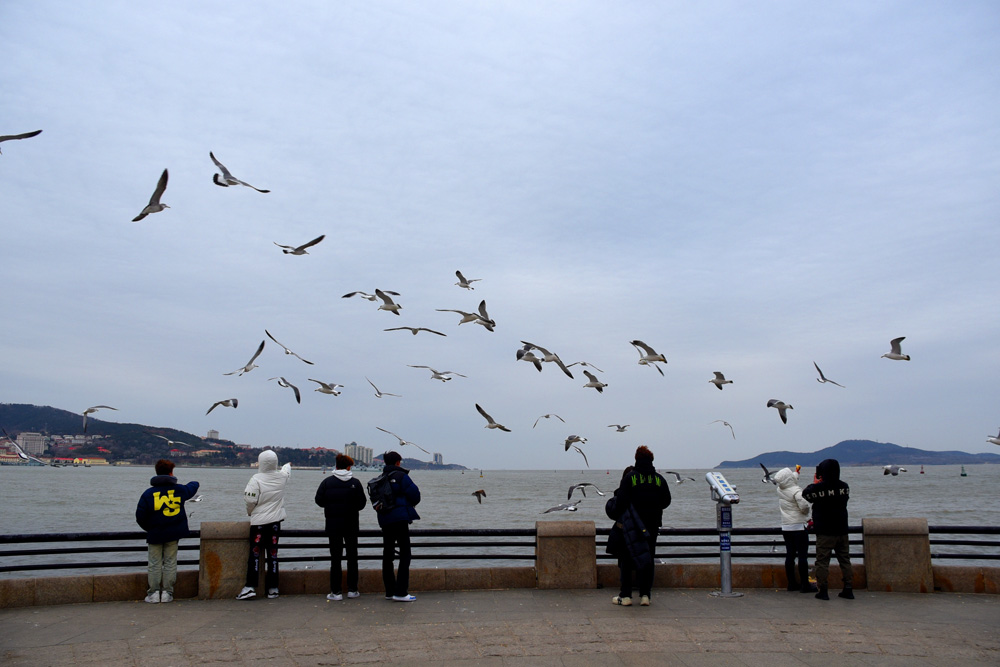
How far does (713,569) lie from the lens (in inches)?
407

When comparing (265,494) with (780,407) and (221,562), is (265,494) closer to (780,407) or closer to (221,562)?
(221,562)

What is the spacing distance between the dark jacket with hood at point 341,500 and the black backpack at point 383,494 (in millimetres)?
309

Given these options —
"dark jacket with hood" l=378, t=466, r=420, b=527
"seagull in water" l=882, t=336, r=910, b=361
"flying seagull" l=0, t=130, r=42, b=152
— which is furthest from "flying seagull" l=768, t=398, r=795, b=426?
"flying seagull" l=0, t=130, r=42, b=152

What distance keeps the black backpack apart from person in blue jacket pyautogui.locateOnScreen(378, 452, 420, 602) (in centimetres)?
3

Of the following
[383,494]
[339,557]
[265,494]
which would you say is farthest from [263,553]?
[383,494]

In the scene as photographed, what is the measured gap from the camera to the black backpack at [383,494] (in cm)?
925

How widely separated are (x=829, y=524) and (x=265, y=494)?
290 inches

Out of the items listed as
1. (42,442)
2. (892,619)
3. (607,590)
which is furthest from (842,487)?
(42,442)

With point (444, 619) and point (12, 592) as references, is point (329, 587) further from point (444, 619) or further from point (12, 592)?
point (12, 592)

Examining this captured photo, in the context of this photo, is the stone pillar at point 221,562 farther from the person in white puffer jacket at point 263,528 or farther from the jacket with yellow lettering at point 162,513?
the jacket with yellow lettering at point 162,513

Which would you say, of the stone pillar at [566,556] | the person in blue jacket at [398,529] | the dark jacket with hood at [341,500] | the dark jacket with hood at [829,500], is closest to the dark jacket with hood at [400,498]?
the person in blue jacket at [398,529]

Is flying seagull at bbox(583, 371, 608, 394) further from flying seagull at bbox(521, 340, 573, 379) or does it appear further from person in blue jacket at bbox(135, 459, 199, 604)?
person in blue jacket at bbox(135, 459, 199, 604)

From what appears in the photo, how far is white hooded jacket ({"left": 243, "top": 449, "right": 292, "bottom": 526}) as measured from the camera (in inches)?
372

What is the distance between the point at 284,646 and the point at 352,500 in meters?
2.62
